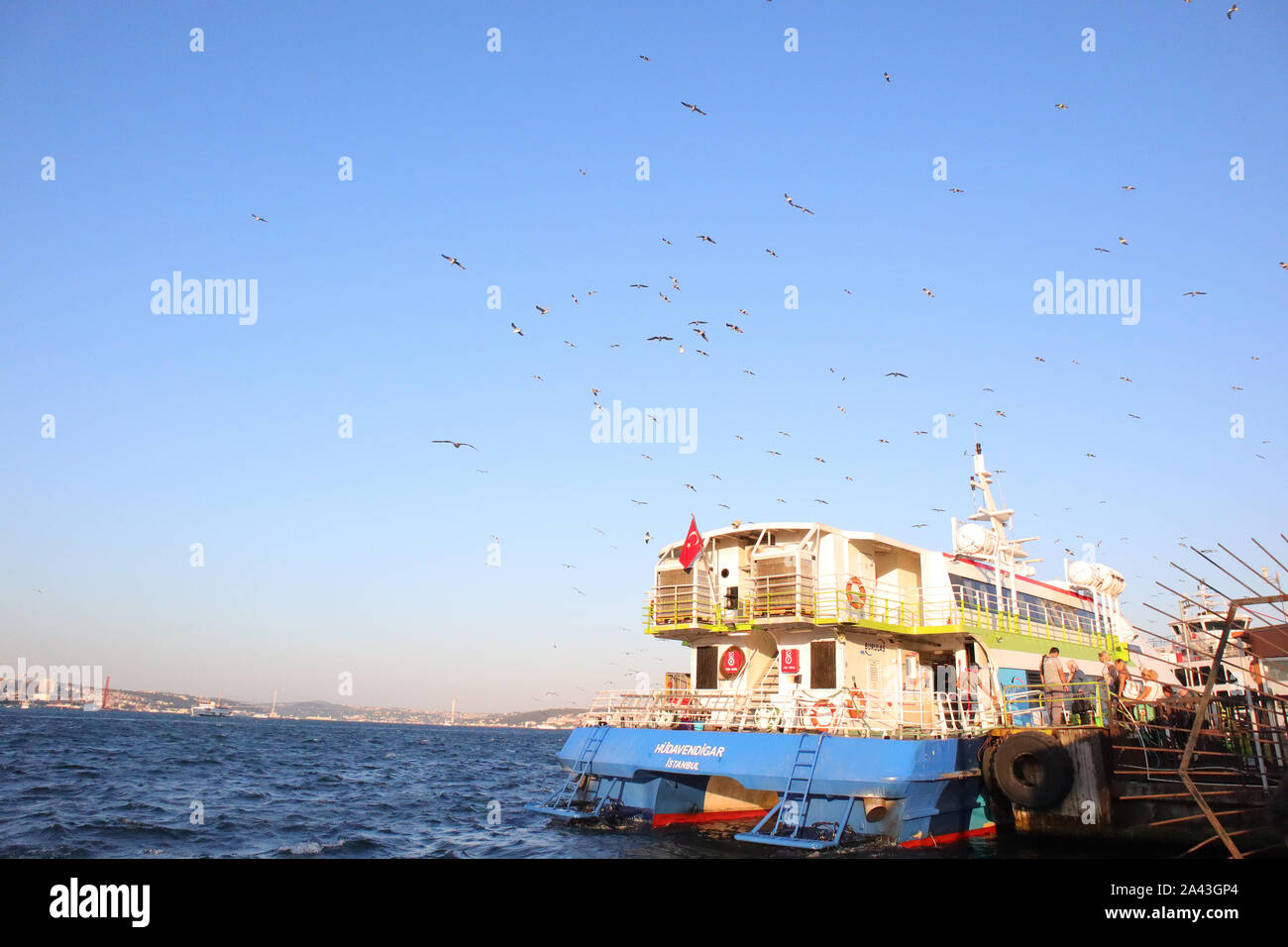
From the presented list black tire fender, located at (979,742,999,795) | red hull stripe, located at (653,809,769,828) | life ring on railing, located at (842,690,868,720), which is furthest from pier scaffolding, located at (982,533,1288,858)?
red hull stripe, located at (653,809,769,828)

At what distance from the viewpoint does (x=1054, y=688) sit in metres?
22.8

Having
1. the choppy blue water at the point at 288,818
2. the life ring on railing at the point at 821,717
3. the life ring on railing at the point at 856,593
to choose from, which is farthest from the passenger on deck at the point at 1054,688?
the life ring on railing at the point at 821,717

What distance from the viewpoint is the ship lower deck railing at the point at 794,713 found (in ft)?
68.2

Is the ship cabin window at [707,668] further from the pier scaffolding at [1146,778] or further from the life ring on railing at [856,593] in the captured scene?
the pier scaffolding at [1146,778]

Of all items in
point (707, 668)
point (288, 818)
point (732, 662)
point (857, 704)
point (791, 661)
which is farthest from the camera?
point (707, 668)

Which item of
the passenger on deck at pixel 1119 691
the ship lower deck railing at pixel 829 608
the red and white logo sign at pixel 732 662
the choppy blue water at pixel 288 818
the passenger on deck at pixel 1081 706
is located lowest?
the choppy blue water at pixel 288 818

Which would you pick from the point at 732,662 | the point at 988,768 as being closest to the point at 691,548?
the point at 732,662

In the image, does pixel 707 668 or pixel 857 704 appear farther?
pixel 707 668

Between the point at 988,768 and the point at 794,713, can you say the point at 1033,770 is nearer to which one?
the point at 988,768

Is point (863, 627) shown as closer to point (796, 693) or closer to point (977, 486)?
point (796, 693)

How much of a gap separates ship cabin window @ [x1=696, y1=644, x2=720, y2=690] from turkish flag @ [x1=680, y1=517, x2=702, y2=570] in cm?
278

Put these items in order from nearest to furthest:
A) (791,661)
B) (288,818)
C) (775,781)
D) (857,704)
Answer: (775,781), (857,704), (288,818), (791,661)

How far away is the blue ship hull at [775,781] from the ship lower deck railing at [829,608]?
3947mm

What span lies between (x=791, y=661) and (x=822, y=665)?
0.96 metres
